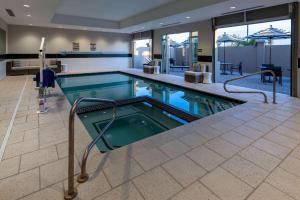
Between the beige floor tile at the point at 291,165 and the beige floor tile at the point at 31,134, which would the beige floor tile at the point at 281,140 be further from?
the beige floor tile at the point at 31,134

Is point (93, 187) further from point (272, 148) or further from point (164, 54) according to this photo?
point (164, 54)

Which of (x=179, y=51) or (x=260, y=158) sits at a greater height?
(x=179, y=51)

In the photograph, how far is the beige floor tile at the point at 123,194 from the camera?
1688 mm

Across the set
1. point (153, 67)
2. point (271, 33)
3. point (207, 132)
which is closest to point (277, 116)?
point (207, 132)

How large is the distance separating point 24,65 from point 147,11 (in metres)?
6.95

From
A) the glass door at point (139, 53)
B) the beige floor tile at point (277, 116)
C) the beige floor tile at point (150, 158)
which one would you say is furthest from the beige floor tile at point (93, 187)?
the glass door at point (139, 53)

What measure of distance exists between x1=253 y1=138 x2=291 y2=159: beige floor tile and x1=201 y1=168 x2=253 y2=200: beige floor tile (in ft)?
2.74

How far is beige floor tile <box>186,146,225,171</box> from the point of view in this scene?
7.26ft

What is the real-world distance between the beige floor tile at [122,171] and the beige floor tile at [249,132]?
69.9 inches

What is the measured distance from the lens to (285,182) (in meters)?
1.92

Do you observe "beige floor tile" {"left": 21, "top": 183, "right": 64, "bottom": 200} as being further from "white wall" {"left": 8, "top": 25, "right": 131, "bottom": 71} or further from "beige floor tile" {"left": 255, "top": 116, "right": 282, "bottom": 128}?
"white wall" {"left": 8, "top": 25, "right": 131, "bottom": 71}

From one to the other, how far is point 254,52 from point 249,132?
378 inches

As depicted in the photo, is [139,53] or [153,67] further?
[139,53]

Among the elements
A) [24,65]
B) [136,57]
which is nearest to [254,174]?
[24,65]
